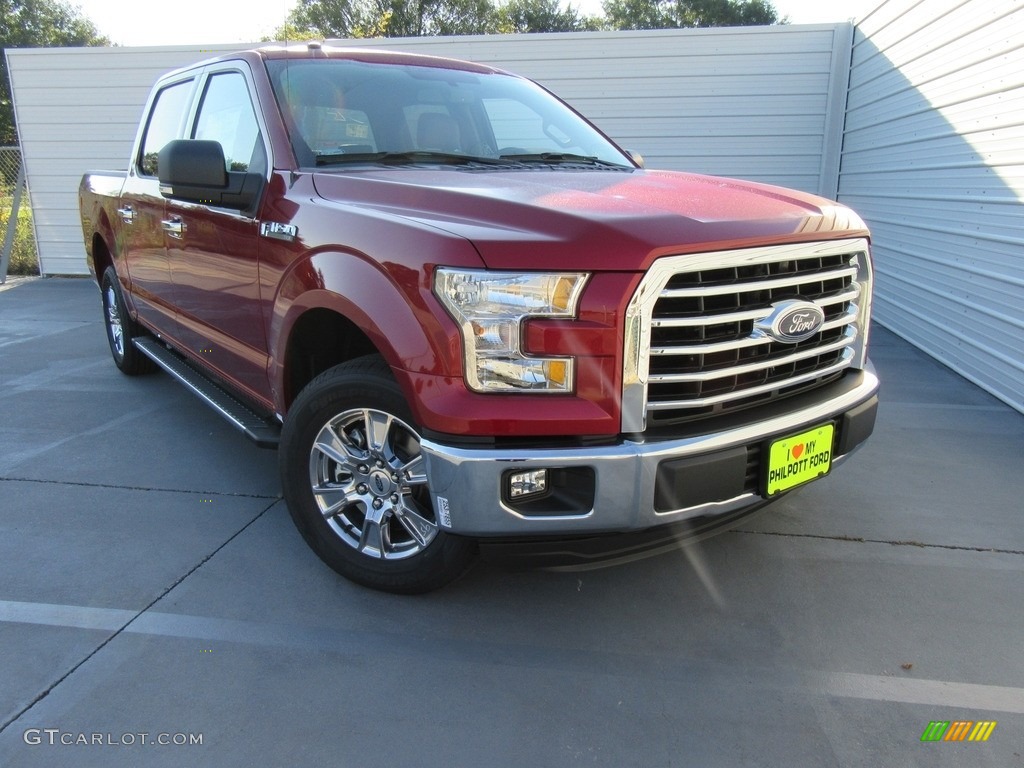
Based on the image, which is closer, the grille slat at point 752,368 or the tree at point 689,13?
the grille slat at point 752,368

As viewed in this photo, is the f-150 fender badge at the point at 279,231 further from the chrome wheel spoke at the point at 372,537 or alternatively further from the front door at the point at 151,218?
the front door at the point at 151,218

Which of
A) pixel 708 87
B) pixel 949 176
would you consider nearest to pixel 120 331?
pixel 949 176

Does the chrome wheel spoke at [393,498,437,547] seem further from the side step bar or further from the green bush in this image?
the green bush

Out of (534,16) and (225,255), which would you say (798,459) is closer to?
(225,255)

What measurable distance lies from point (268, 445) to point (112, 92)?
397 inches

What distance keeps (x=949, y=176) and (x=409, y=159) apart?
16.6 feet

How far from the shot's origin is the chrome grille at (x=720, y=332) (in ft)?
7.23

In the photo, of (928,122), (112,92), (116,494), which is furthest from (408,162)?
(112,92)

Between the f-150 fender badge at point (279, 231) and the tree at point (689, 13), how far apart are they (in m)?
38.9

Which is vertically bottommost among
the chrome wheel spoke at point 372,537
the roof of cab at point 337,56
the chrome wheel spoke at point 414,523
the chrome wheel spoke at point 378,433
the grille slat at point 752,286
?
the chrome wheel spoke at point 372,537

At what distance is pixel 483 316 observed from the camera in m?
2.18

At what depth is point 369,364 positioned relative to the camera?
8.73 ft

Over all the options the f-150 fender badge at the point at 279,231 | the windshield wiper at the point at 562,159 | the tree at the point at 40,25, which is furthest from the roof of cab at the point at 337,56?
the tree at the point at 40,25

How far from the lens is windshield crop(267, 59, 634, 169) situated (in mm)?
3145
